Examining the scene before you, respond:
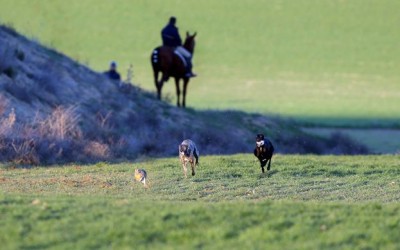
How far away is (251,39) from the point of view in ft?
242

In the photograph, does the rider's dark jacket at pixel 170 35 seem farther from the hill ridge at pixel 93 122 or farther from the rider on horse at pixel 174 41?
the hill ridge at pixel 93 122

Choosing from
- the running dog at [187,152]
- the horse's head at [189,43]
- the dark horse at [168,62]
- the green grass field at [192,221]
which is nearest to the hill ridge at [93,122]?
the dark horse at [168,62]

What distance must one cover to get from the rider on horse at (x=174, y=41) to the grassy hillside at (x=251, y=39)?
20.9m

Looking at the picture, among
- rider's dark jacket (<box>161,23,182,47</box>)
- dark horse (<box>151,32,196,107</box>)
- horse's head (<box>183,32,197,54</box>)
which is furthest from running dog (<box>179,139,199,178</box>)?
horse's head (<box>183,32,197,54</box>)

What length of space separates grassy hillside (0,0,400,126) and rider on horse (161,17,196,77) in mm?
20877

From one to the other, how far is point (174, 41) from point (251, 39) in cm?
3636

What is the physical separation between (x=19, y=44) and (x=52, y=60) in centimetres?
106

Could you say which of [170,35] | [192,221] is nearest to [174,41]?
[170,35]

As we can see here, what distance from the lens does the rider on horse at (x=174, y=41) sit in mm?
37281

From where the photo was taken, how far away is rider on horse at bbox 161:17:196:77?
3728 cm

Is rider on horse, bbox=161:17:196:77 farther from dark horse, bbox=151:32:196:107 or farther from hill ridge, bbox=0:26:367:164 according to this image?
hill ridge, bbox=0:26:367:164

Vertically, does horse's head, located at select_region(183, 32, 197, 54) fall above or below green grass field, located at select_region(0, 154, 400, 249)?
above

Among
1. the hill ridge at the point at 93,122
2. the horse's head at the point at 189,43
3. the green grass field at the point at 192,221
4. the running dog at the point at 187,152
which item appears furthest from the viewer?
the horse's head at the point at 189,43

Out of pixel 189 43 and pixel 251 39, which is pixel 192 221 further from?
pixel 251 39
